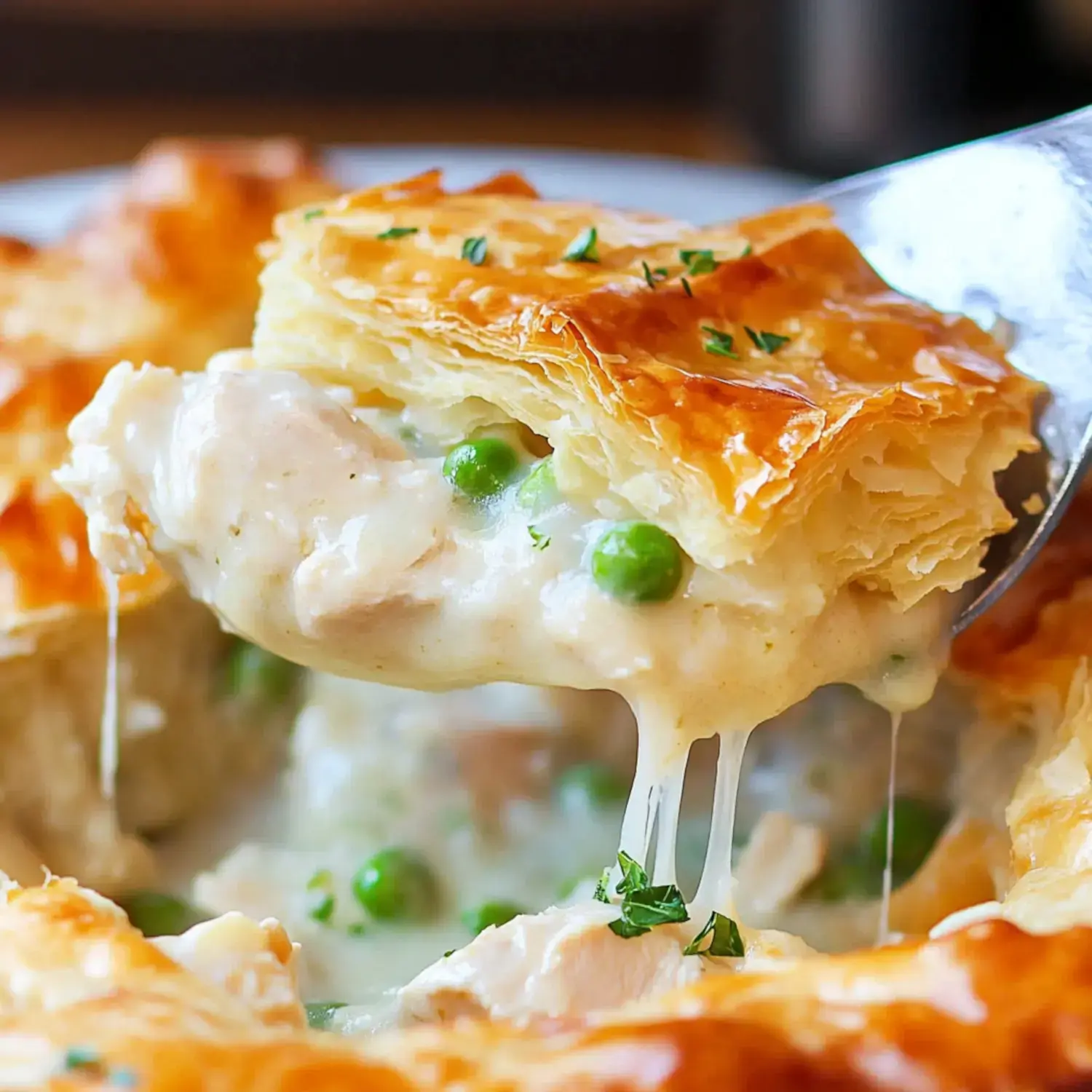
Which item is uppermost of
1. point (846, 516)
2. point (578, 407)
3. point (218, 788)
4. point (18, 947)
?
point (578, 407)

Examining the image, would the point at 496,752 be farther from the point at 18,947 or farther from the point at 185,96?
the point at 185,96

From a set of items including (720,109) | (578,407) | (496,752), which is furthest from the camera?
(720,109)

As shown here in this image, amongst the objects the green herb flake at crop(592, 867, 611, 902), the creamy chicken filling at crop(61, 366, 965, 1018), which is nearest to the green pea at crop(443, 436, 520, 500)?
the creamy chicken filling at crop(61, 366, 965, 1018)

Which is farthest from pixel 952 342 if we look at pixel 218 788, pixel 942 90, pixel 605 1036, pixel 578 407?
pixel 942 90

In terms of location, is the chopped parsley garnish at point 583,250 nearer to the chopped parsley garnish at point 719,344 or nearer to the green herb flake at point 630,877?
the chopped parsley garnish at point 719,344

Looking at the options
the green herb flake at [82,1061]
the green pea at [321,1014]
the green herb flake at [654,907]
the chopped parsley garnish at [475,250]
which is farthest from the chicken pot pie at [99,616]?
the green herb flake at [82,1061]

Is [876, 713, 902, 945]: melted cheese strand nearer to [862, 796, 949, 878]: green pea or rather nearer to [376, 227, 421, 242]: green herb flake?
[862, 796, 949, 878]: green pea
